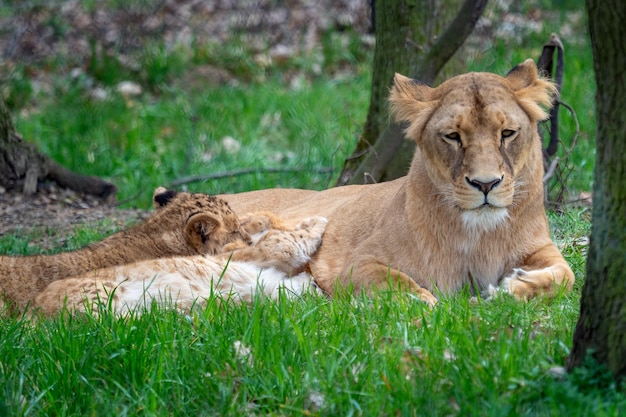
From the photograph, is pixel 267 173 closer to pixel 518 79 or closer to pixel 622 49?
pixel 518 79

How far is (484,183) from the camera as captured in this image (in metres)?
4.50

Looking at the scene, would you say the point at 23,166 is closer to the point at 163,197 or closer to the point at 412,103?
the point at 163,197

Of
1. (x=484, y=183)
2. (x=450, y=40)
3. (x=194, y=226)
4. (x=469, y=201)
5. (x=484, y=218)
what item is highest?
(x=450, y=40)

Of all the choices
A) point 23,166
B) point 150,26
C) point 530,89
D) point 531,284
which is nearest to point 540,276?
point 531,284

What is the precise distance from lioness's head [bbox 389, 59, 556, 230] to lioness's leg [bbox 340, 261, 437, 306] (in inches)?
16.6

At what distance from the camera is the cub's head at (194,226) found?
561 centimetres

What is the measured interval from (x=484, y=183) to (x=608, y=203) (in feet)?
4.61

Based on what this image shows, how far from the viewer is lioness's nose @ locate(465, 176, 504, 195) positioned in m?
4.49

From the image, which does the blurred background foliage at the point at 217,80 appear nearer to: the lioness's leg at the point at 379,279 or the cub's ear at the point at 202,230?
the cub's ear at the point at 202,230

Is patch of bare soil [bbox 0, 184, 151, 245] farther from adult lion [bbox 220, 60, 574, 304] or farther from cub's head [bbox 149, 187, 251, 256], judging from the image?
adult lion [bbox 220, 60, 574, 304]

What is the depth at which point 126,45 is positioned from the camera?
12625 mm

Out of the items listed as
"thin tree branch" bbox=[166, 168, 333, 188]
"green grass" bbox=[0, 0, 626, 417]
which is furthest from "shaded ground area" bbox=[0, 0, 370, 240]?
"green grass" bbox=[0, 0, 626, 417]

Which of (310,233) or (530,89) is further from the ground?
(530,89)

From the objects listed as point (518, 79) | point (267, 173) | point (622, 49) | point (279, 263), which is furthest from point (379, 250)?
point (267, 173)
